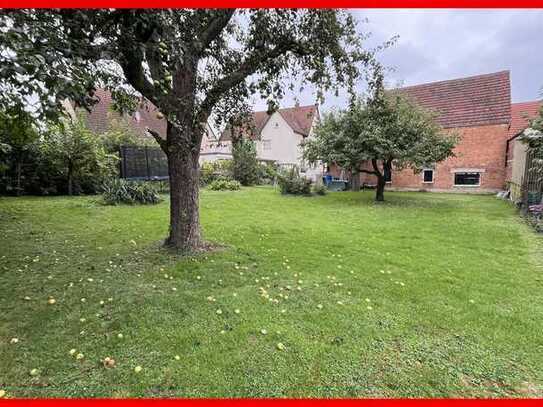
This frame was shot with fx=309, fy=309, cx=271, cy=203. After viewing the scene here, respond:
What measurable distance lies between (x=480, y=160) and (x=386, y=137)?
10.5m

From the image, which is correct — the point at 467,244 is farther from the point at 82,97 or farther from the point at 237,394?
the point at 82,97

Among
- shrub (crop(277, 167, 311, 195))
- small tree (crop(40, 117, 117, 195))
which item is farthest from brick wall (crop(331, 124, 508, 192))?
small tree (crop(40, 117, 117, 195))

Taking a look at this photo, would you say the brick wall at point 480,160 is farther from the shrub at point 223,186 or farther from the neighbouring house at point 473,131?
the shrub at point 223,186

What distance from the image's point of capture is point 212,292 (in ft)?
12.2

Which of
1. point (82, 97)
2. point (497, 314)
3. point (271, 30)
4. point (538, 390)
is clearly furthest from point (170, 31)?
point (497, 314)

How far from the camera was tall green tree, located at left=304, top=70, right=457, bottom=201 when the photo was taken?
11.5 meters

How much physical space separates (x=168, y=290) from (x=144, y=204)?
7.66m

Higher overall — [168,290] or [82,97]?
[82,97]

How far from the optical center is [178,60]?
10.7 ft

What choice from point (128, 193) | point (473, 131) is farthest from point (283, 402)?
point (473, 131)

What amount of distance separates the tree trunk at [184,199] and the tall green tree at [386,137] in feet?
27.0

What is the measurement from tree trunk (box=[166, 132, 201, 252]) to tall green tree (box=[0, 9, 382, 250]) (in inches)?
0.6

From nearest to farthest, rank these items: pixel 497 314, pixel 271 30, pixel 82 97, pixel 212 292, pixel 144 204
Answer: pixel 82 97, pixel 497 314, pixel 212 292, pixel 271 30, pixel 144 204

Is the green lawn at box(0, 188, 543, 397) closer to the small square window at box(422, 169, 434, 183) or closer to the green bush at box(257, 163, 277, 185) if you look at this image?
the small square window at box(422, 169, 434, 183)
